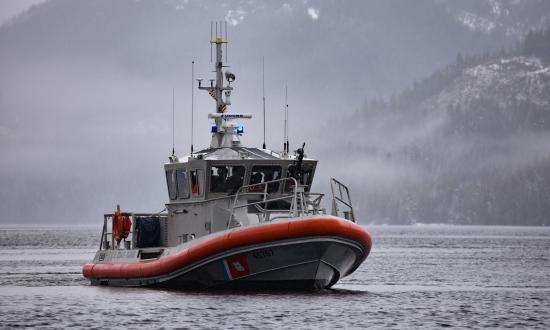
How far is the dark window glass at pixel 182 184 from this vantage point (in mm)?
41500

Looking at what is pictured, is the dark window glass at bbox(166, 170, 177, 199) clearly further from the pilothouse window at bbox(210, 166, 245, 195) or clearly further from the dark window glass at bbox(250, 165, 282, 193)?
the dark window glass at bbox(250, 165, 282, 193)

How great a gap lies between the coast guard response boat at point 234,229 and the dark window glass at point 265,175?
0.11 feet

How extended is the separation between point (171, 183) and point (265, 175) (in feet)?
13.7

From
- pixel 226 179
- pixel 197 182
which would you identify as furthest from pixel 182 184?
pixel 226 179

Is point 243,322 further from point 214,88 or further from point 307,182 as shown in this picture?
point 214,88

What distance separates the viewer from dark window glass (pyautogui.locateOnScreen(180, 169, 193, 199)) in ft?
136

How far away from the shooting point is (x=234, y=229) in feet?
122

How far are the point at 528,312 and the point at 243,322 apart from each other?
10495mm

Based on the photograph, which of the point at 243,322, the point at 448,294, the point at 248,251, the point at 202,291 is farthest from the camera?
the point at 448,294

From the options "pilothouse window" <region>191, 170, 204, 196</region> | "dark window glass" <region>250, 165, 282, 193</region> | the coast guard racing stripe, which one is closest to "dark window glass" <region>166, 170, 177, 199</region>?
"pilothouse window" <region>191, 170, 204, 196</region>

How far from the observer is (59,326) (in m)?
33.6

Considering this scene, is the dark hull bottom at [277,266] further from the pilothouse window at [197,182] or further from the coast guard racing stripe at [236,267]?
the pilothouse window at [197,182]

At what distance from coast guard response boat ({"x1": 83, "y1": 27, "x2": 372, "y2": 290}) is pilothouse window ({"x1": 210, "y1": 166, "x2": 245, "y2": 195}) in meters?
0.03

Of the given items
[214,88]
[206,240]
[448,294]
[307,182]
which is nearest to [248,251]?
[206,240]
